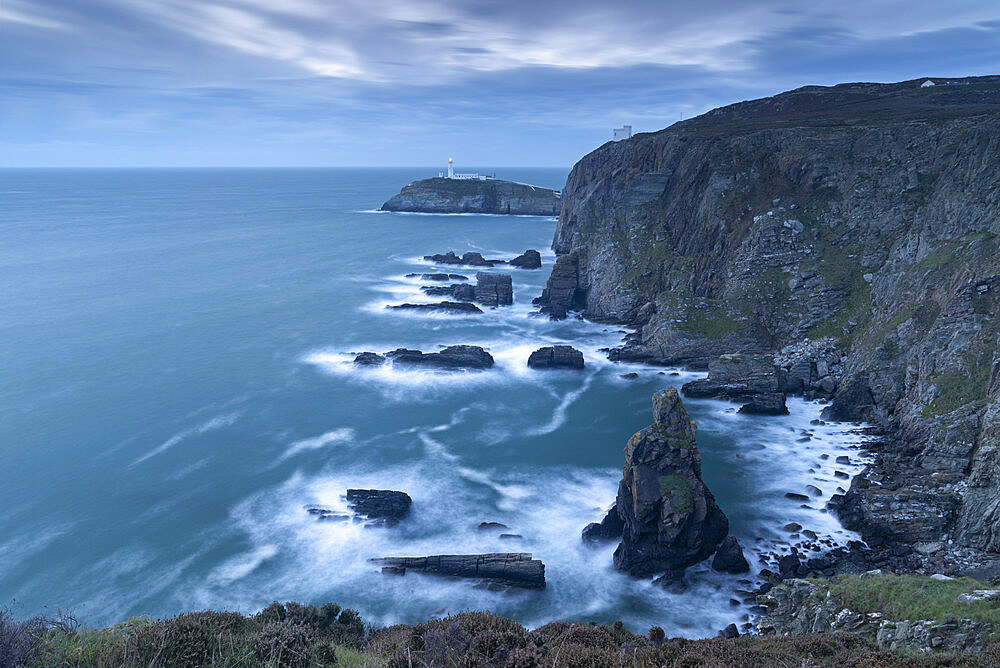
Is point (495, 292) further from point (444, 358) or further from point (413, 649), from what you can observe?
point (413, 649)

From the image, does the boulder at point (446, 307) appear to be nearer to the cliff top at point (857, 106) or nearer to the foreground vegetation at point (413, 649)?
the cliff top at point (857, 106)

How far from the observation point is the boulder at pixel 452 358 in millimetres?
58688

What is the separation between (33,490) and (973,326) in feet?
206

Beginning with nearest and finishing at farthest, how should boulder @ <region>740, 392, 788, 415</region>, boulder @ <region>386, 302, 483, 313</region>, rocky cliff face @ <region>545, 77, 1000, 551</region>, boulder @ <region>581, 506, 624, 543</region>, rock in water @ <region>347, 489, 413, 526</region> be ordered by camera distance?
boulder @ <region>581, 506, 624, 543</region> < rocky cliff face @ <region>545, 77, 1000, 551</region> < rock in water @ <region>347, 489, 413, 526</region> < boulder @ <region>740, 392, 788, 415</region> < boulder @ <region>386, 302, 483, 313</region>

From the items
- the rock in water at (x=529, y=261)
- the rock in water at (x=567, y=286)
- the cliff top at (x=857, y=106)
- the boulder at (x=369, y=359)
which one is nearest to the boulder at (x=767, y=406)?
the rock in water at (x=567, y=286)

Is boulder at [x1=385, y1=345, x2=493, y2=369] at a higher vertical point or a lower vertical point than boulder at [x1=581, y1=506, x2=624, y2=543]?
higher

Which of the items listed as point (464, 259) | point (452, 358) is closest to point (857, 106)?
point (464, 259)

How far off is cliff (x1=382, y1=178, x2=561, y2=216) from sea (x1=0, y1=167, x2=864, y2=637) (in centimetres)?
10111

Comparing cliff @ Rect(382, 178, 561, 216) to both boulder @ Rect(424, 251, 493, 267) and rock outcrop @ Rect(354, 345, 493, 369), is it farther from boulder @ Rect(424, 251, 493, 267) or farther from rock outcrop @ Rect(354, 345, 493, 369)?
rock outcrop @ Rect(354, 345, 493, 369)

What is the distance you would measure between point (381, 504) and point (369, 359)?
1052 inches

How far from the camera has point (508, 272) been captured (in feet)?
334

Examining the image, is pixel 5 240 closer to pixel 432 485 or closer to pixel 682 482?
pixel 432 485

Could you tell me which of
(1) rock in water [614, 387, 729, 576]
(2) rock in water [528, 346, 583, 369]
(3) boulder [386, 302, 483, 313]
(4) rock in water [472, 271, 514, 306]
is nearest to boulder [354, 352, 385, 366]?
(2) rock in water [528, 346, 583, 369]

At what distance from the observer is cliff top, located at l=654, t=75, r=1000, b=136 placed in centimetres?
6875
